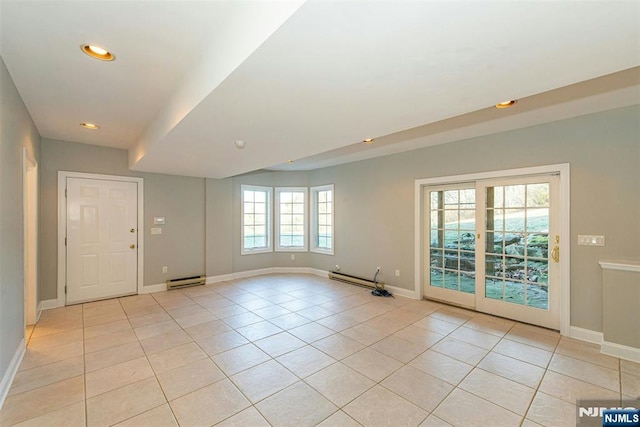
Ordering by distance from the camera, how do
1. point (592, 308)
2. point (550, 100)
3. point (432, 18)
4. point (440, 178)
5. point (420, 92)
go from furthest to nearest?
point (440, 178) < point (592, 308) < point (550, 100) < point (420, 92) < point (432, 18)

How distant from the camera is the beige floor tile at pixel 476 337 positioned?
3.02m

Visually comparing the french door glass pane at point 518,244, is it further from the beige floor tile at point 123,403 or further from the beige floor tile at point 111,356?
the beige floor tile at point 111,356

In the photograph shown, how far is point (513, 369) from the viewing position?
253 cm

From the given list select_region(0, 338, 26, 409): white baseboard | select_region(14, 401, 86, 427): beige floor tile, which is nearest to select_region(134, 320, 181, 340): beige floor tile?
select_region(0, 338, 26, 409): white baseboard

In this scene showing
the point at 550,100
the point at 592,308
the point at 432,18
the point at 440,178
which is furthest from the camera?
the point at 440,178

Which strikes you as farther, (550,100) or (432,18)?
(550,100)

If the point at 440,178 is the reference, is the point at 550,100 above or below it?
above

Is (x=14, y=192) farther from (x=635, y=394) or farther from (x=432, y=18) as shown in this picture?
(x=635, y=394)

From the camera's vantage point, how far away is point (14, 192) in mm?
2420

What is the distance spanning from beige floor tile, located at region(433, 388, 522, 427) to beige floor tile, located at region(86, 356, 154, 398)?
2.45 meters

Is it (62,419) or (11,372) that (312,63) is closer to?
(62,419)

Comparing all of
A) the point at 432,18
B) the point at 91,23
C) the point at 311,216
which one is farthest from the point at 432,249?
the point at 91,23

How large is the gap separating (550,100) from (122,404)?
459cm

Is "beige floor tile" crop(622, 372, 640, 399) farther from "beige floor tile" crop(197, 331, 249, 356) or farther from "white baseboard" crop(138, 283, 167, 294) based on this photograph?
"white baseboard" crop(138, 283, 167, 294)
